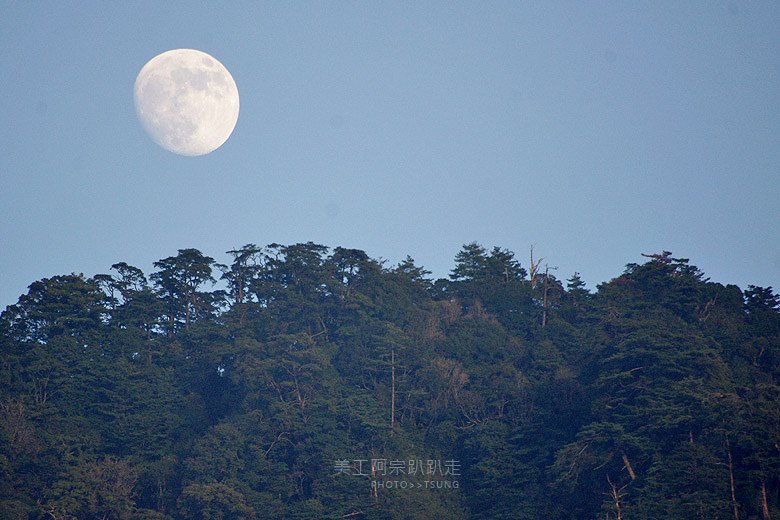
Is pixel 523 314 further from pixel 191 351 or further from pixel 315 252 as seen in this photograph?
pixel 191 351

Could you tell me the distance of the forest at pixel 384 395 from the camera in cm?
2819

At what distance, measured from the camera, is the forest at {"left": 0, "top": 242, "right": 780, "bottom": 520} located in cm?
2819

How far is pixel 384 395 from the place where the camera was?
33656mm

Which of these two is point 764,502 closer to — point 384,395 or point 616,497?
point 616,497

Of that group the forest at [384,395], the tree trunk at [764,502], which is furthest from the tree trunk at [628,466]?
the tree trunk at [764,502]

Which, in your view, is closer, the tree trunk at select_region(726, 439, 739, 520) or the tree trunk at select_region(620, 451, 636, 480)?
the tree trunk at select_region(726, 439, 739, 520)

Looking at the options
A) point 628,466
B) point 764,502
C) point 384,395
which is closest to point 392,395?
point 384,395

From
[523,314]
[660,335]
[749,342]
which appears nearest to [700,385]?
[660,335]

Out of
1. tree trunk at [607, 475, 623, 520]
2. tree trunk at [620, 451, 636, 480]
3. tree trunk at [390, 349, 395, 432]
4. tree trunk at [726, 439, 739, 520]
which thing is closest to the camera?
tree trunk at [726, 439, 739, 520]

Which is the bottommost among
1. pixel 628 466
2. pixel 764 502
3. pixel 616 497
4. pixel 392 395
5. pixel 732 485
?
pixel 764 502

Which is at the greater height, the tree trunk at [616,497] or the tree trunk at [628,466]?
the tree trunk at [628,466]

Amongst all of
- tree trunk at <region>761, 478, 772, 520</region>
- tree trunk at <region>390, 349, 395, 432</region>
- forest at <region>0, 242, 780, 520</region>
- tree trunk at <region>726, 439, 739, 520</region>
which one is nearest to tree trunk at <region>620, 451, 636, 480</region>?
forest at <region>0, 242, 780, 520</region>

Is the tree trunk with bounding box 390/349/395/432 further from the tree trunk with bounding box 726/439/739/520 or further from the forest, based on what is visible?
the tree trunk with bounding box 726/439/739/520

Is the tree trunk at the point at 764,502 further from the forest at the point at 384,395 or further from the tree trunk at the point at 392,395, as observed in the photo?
the tree trunk at the point at 392,395
